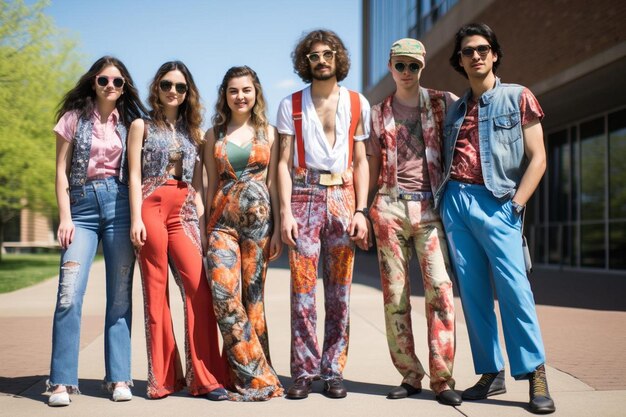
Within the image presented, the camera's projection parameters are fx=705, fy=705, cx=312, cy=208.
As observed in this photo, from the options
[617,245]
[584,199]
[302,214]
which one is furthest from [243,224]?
[584,199]

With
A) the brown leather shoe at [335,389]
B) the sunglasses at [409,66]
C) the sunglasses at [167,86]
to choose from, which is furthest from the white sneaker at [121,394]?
the sunglasses at [409,66]

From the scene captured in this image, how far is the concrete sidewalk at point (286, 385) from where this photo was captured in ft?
13.4

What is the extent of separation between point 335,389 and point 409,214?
119 cm

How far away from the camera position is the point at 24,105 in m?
19.5

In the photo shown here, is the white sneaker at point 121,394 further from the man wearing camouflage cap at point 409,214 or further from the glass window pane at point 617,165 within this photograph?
the glass window pane at point 617,165

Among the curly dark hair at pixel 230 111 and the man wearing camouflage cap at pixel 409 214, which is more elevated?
the curly dark hair at pixel 230 111

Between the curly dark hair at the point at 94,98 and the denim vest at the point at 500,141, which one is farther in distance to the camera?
the curly dark hair at the point at 94,98

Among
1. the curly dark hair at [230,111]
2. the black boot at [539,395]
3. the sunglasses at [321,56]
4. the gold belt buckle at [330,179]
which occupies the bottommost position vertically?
the black boot at [539,395]

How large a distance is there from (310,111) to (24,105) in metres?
17.0

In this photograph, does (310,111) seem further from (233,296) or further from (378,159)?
(233,296)

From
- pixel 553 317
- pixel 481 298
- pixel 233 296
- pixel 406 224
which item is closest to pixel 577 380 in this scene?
pixel 481 298

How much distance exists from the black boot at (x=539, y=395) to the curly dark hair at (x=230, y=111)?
2.27 metres

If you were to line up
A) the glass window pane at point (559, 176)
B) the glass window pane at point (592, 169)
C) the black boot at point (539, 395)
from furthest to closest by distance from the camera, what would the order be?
the glass window pane at point (559, 176), the glass window pane at point (592, 169), the black boot at point (539, 395)

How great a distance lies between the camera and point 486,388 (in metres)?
4.39
